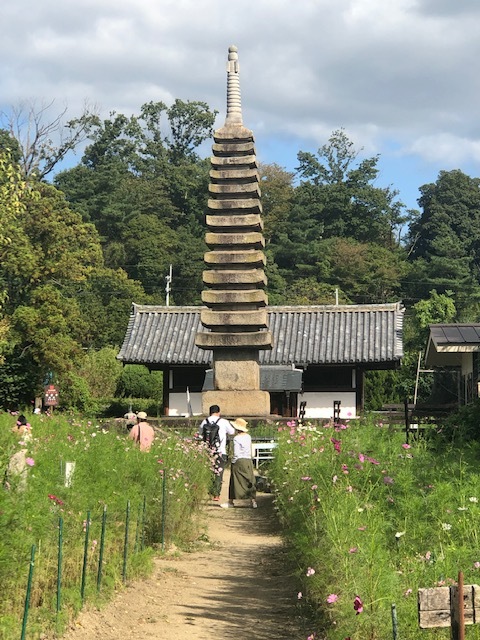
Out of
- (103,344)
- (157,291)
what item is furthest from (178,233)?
(103,344)

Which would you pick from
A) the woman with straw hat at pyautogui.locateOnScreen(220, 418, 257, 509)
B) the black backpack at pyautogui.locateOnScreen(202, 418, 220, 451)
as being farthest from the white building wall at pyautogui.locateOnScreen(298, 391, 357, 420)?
the woman with straw hat at pyautogui.locateOnScreen(220, 418, 257, 509)

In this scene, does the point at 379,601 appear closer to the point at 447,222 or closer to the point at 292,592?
the point at 292,592

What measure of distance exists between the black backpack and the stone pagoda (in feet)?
34.4

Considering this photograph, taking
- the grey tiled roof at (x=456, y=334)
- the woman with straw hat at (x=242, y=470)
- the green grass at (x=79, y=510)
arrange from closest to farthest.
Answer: the green grass at (x=79, y=510) < the woman with straw hat at (x=242, y=470) < the grey tiled roof at (x=456, y=334)

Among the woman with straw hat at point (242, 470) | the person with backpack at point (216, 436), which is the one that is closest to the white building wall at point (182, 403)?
the person with backpack at point (216, 436)

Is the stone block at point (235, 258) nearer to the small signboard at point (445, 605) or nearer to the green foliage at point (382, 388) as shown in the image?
the green foliage at point (382, 388)

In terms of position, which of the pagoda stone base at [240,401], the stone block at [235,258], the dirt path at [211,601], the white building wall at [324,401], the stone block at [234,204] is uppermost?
the stone block at [234,204]

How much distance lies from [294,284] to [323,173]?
16.5 meters

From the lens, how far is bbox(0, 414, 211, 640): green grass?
7309mm

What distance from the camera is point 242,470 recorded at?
55.0 feet

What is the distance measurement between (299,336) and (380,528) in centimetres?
3417

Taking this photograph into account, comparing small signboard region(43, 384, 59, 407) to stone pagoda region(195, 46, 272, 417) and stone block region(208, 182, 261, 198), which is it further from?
stone block region(208, 182, 261, 198)

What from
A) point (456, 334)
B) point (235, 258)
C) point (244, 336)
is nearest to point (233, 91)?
point (235, 258)

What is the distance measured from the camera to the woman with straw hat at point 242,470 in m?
16.6
